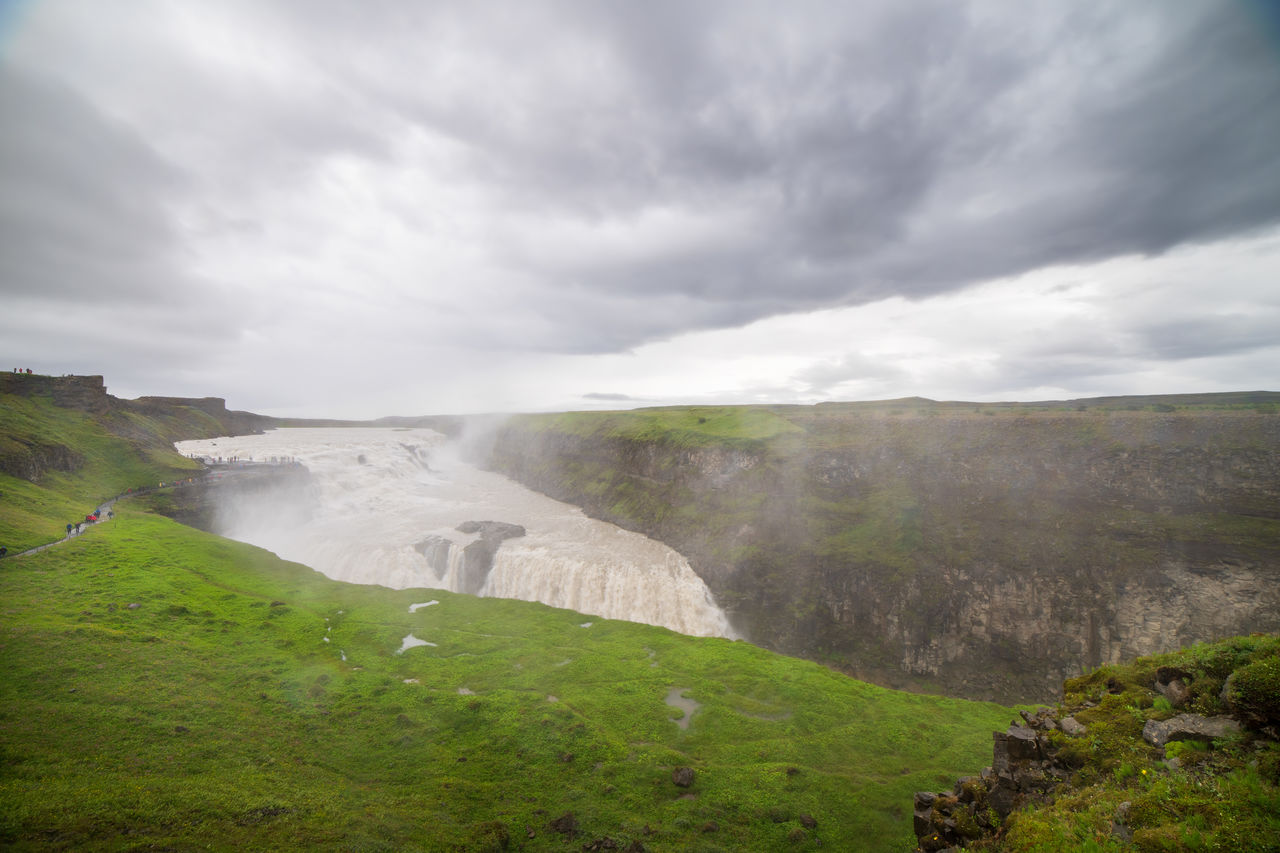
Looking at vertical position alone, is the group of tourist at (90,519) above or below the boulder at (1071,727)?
above

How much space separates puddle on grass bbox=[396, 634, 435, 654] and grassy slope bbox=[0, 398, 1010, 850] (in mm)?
411

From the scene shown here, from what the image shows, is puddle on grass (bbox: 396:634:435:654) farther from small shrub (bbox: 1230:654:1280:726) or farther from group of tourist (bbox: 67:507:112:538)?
small shrub (bbox: 1230:654:1280:726)

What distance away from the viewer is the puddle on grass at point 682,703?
20.8 m

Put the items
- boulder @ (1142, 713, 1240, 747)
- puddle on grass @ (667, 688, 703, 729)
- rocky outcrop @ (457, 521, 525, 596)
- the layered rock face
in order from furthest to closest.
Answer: rocky outcrop @ (457, 521, 525, 596)
the layered rock face
puddle on grass @ (667, 688, 703, 729)
boulder @ (1142, 713, 1240, 747)

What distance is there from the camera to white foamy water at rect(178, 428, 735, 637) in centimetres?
4291

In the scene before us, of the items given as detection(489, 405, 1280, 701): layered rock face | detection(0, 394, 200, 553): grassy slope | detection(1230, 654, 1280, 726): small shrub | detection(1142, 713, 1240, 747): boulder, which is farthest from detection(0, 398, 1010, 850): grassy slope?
detection(489, 405, 1280, 701): layered rock face

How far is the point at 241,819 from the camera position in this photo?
1139cm

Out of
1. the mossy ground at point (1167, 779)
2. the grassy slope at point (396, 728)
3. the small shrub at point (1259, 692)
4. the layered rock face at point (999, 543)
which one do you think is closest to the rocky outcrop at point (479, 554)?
the grassy slope at point (396, 728)

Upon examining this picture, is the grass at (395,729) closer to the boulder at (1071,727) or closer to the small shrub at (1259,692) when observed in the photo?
the boulder at (1071,727)

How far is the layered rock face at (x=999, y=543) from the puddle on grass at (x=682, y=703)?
20.5 meters

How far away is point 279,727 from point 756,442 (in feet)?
169

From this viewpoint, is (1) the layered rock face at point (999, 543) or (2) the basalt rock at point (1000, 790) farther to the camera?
(1) the layered rock face at point (999, 543)

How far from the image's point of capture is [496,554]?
156ft

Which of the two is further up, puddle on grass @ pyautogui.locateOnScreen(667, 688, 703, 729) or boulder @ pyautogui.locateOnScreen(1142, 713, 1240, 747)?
boulder @ pyautogui.locateOnScreen(1142, 713, 1240, 747)
